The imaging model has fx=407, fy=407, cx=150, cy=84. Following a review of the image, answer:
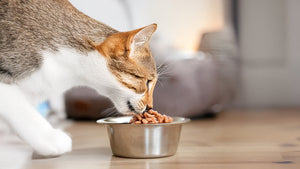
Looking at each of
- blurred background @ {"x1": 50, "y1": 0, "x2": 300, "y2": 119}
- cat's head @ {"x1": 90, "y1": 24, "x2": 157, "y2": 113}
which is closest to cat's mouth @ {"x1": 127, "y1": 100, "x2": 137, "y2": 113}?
cat's head @ {"x1": 90, "y1": 24, "x2": 157, "y2": 113}

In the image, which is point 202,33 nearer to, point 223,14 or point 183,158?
point 223,14

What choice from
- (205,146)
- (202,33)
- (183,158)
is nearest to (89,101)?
(202,33)

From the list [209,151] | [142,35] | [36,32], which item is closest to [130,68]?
[142,35]

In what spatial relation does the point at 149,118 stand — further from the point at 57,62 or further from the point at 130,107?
the point at 57,62

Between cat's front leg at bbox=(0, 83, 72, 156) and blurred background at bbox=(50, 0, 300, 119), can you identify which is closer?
cat's front leg at bbox=(0, 83, 72, 156)

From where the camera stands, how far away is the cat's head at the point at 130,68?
920mm

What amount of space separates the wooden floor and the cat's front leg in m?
0.04

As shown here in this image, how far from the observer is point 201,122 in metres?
1.91

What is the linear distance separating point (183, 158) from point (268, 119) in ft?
3.83

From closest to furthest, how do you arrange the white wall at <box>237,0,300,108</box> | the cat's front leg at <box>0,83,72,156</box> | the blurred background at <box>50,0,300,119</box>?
the cat's front leg at <box>0,83,72,156</box>, the blurred background at <box>50,0,300,119</box>, the white wall at <box>237,0,300,108</box>

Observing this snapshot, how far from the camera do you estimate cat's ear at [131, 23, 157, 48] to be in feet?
2.89

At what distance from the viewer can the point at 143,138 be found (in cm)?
96

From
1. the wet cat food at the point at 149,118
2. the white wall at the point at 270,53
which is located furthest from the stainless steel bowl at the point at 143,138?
the white wall at the point at 270,53

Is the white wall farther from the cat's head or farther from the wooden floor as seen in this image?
the cat's head
